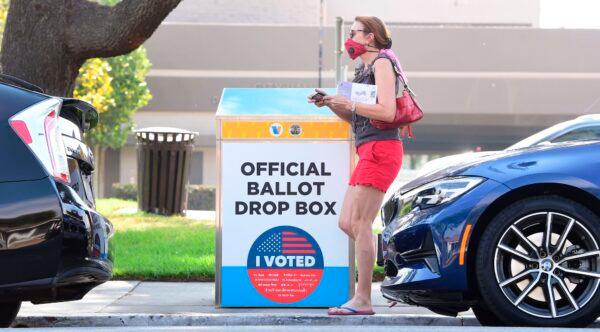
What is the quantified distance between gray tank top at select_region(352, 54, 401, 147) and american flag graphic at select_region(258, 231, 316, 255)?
2.64 ft

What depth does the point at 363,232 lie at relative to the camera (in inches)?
269

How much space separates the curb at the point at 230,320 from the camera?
6781 mm

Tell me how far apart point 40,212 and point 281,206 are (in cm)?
222

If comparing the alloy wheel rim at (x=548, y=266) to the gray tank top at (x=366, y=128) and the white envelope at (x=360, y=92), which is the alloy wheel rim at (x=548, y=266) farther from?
the white envelope at (x=360, y=92)

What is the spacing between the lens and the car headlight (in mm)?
6027

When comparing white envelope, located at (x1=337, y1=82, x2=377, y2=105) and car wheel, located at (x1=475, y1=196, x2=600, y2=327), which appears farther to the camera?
white envelope, located at (x1=337, y1=82, x2=377, y2=105)

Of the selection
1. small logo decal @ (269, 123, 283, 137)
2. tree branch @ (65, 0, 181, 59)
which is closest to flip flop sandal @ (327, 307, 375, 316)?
small logo decal @ (269, 123, 283, 137)

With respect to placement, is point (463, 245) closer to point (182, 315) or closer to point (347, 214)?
point (347, 214)

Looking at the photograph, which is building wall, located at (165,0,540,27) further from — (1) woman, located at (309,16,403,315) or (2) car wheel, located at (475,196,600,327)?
(2) car wheel, located at (475,196,600,327)

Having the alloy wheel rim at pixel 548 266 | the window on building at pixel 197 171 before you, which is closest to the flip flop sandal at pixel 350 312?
the alloy wheel rim at pixel 548 266

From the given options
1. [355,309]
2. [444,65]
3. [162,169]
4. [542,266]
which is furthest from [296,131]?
[444,65]

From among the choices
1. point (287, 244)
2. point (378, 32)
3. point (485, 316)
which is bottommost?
point (485, 316)

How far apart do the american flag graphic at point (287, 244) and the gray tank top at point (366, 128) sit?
81cm

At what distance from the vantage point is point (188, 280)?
966 cm
